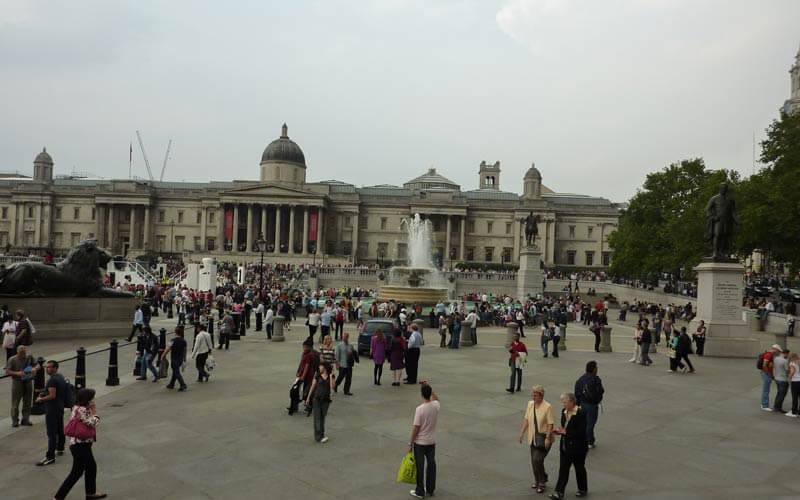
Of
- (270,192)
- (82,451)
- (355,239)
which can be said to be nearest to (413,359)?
(82,451)

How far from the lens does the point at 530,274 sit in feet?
168

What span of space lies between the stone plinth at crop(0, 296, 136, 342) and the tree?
44073 millimetres

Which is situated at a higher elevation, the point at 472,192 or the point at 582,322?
the point at 472,192

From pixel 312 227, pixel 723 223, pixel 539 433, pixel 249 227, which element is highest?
pixel 312 227

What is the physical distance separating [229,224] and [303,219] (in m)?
12.3

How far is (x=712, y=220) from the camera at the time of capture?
854 inches

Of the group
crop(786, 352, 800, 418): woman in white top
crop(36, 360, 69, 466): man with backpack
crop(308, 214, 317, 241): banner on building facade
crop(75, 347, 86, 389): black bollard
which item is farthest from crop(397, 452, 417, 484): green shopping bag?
crop(308, 214, 317, 241): banner on building facade

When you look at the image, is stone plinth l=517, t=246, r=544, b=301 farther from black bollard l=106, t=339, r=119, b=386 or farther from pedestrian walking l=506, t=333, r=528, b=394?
black bollard l=106, t=339, r=119, b=386

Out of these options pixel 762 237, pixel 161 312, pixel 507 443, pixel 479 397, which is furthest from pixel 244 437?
pixel 762 237

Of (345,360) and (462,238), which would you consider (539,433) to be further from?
(462,238)

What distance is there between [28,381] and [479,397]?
951 centimetres

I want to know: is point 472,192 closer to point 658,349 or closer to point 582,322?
point 582,322

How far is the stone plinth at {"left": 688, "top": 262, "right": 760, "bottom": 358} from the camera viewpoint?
20.8 metres

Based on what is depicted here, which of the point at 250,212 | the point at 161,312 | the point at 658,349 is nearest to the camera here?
the point at 658,349
